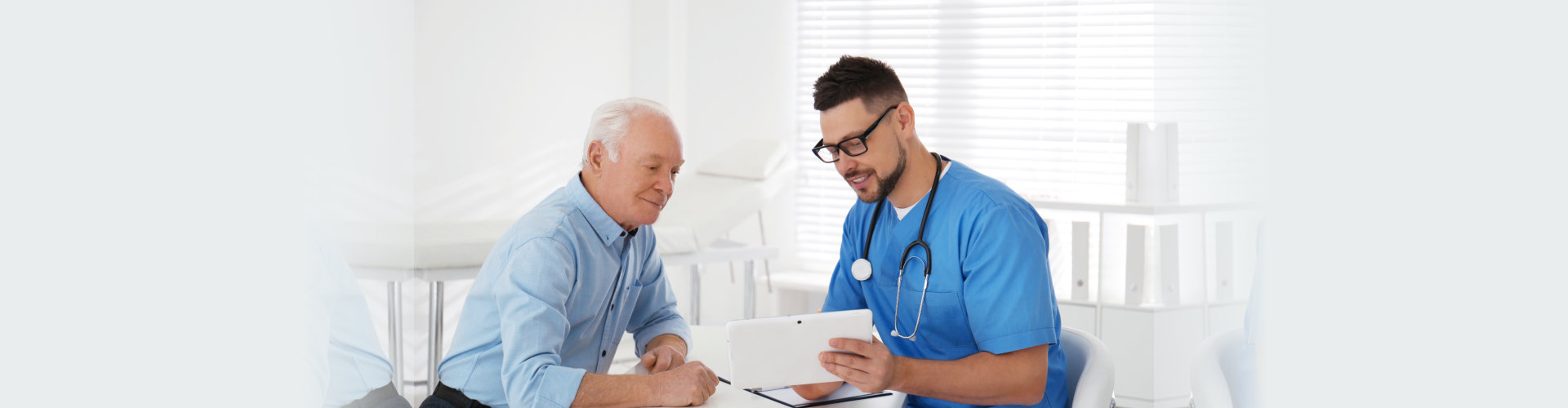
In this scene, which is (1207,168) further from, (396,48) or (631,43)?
(631,43)

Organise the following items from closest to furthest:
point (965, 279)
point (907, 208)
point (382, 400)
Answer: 1. point (382, 400)
2. point (965, 279)
3. point (907, 208)

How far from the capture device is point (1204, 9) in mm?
892

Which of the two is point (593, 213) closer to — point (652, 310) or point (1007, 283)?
point (652, 310)

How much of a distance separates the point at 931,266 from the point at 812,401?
35 cm

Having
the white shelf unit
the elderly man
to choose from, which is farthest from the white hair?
the white shelf unit

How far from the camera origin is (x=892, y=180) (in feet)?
6.25

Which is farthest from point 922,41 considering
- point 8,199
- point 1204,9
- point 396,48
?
point 8,199

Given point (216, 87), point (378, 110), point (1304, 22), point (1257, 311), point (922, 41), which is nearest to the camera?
point (1304, 22)

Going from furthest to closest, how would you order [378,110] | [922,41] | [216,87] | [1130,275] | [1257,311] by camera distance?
[922,41]
[1130,275]
[378,110]
[216,87]
[1257,311]

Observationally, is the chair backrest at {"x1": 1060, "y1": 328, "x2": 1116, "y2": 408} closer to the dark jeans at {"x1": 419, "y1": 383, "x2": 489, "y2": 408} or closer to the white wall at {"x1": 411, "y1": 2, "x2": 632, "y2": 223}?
the dark jeans at {"x1": 419, "y1": 383, "x2": 489, "y2": 408}

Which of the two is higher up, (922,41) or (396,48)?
(922,41)

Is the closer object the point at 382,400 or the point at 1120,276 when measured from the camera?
the point at 382,400

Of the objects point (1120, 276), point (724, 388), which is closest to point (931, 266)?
point (724, 388)

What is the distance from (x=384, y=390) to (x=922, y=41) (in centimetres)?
413
